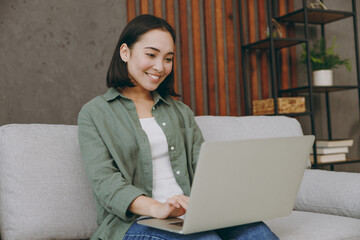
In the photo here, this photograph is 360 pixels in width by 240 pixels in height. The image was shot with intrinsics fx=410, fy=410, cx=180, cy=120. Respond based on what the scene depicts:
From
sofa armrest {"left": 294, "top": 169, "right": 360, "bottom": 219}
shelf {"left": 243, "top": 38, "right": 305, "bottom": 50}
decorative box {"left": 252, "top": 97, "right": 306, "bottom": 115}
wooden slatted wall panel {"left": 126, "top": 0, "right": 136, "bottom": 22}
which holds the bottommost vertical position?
sofa armrest {"left": 294, "top": 169, "right": 360, "bottom": 219}

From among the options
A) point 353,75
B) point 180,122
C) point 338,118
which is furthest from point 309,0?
point 180,122

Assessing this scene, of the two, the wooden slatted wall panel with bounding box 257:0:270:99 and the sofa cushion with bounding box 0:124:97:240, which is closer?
the sofa cushion with bounding box 0:124:97:240

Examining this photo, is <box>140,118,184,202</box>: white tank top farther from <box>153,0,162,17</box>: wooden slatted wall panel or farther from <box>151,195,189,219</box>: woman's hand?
<box>153,0,162,17</box>: wooden slatted wall panel

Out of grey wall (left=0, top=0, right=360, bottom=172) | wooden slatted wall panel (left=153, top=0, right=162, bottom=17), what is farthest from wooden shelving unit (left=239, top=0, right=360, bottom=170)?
grey wall (left=0, top=0, right=360, bottom=172)

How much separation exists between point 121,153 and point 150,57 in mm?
330

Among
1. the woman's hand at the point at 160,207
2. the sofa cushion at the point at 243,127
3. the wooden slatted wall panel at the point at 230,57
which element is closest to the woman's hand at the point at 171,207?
the woman's hand at the point at 160,207

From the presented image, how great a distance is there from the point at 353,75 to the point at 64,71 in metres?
2.27

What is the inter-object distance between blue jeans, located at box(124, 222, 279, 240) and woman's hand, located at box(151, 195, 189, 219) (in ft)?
0.15

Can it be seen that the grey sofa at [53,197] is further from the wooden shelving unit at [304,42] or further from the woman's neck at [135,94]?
the wooden shelving unit at [304,42]

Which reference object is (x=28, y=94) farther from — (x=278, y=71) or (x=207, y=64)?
(x=278, y=71)

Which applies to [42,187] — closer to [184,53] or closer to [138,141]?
[138,141]

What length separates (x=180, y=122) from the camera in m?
1.49

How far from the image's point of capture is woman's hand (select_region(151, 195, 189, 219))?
1.00 metres

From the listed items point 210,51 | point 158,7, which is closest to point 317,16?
point 210,51
